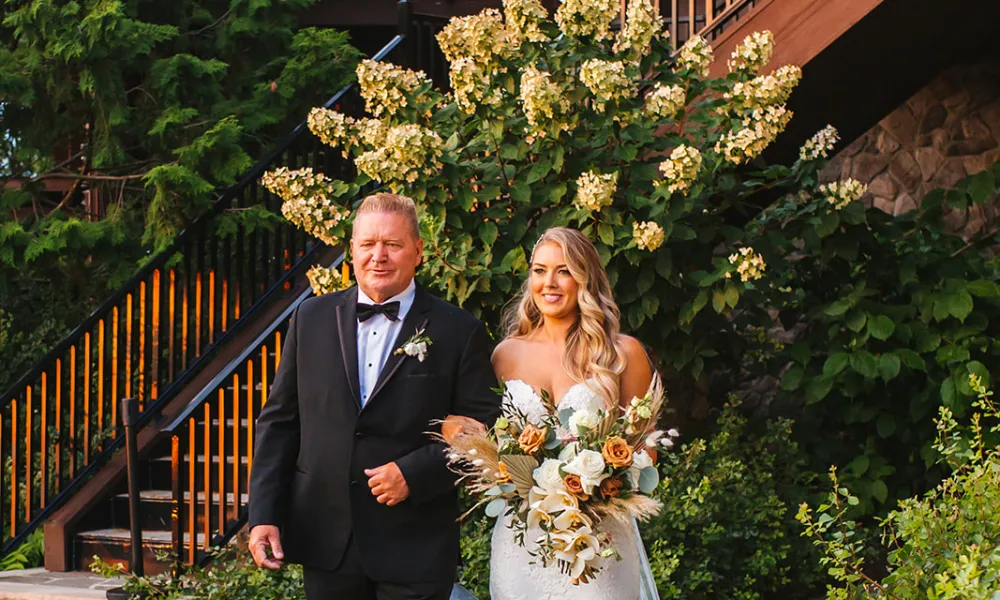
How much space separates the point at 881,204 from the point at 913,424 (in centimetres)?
246

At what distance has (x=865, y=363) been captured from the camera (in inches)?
238

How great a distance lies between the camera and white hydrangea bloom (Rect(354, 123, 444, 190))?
527cm

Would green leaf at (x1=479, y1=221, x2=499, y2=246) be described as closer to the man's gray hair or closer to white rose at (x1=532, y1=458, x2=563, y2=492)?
the man's gray hair

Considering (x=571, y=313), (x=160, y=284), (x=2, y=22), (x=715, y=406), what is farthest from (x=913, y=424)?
(x=2, y=22)

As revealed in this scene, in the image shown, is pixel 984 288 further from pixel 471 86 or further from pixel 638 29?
pixel 471 86

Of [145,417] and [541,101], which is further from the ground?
[541,101]

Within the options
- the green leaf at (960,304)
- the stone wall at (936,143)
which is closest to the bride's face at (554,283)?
the green leaf at (960,304)

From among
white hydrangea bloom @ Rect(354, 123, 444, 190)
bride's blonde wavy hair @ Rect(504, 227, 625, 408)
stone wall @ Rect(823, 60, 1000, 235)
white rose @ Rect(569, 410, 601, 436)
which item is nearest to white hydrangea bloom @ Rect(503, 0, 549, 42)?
white hydrangea bloom @ Rect(354, 123, 444, 190)

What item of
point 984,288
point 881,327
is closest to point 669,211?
point 881,327

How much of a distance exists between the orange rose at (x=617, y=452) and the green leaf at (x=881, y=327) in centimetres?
329

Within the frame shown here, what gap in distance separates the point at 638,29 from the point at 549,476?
309cm

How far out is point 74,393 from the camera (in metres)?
7.55

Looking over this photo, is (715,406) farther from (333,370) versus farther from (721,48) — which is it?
(333,370)

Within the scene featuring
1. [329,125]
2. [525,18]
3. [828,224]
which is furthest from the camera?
[828,224]
